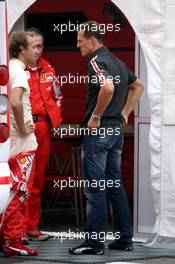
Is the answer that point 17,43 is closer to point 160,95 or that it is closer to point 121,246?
point 160,95

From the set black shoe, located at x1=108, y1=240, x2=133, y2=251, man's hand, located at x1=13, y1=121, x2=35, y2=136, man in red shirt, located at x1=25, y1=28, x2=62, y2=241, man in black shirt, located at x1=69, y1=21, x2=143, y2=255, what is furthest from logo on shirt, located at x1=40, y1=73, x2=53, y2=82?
black shoe, located at x1=108, y1=240, x2=133, y2=251

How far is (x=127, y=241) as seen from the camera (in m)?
8.34

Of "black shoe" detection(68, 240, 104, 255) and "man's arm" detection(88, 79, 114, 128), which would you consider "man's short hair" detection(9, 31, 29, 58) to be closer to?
"man's arm" detection(88, 79, 114, 128)

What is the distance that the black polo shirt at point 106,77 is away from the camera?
7945 millimetres

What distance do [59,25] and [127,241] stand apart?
3.30 meters

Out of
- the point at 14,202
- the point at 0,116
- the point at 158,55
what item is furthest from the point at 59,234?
the point at 0,116

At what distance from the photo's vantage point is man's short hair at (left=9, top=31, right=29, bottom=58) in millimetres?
8062

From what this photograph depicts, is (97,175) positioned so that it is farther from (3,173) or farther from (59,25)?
(59,25)

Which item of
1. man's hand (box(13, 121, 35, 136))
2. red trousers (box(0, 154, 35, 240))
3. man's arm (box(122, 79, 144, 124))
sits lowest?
red trousers (box(0, 154, 35, 240))

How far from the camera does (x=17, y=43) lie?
8078mm

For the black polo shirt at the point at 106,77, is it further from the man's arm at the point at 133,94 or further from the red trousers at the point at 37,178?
the red trousers at the point at 37,178

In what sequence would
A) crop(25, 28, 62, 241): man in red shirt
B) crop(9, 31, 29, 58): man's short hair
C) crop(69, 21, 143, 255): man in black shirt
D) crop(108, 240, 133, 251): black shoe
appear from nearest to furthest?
crop(69, 21, 143, 255): man in black shirt, crop(9, 31, 29, 58): man's short hair, crop(108, 240, 133, 251): black shoe, crop(25, 28, 62, 241): man in red shirt

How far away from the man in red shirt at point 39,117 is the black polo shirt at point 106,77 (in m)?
0.99

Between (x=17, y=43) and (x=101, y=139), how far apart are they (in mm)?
1067
